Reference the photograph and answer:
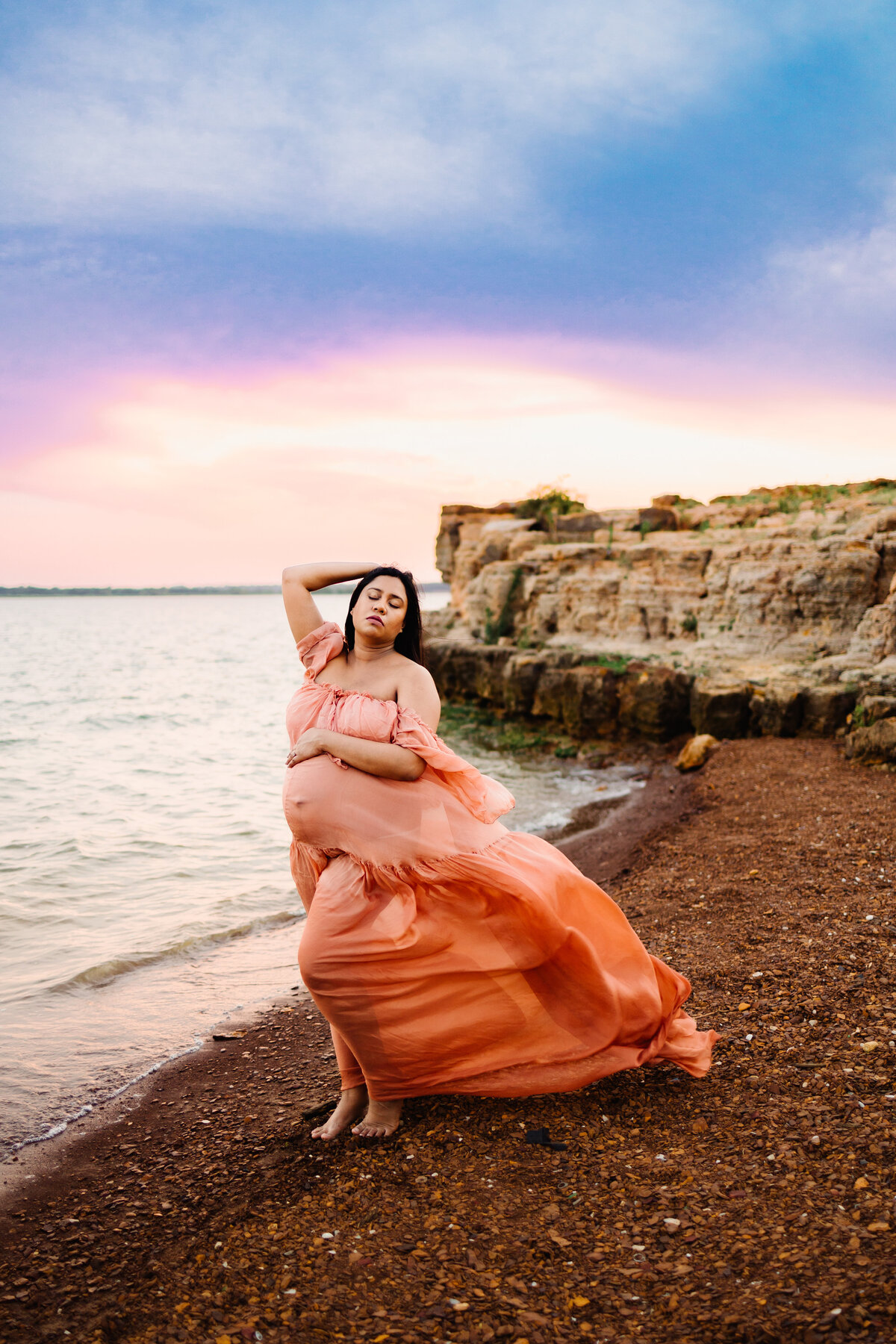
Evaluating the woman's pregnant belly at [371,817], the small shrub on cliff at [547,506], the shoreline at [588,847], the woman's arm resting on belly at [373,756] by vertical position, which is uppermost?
the small shrub on cliff at [547,506]

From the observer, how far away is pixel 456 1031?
343 centimetres

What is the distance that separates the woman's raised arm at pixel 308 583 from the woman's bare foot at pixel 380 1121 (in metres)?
2.06

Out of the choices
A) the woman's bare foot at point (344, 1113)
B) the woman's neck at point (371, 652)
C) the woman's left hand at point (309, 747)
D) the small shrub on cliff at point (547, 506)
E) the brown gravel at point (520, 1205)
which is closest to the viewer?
the brown gravel at point (520, 1205)

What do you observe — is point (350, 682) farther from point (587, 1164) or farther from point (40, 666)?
point (40, 666)

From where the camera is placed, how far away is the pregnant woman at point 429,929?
3.33 meters

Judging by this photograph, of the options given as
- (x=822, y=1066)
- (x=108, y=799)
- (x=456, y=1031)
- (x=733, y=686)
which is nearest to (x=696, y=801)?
(x=733, y=686)

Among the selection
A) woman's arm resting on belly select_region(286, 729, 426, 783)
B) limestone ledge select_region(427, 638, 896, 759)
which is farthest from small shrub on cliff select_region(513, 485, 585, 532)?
woman's arm resting on belly select_region(286, 729, 426, 783)

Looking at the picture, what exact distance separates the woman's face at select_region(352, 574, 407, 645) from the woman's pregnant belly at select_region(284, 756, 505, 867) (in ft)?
1.95

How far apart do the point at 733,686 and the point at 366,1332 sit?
1289 centimetres

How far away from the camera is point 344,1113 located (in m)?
3.66

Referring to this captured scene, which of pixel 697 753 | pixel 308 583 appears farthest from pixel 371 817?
pixel 697 753

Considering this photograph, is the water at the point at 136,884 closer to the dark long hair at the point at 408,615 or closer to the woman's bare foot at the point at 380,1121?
the woman's bare foot at the point at 380,1121

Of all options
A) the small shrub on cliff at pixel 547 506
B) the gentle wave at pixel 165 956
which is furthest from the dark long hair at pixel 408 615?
the small shrub on cliff at pixel 547 506

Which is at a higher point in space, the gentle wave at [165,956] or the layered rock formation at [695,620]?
the layered rock formation at [695,620]
